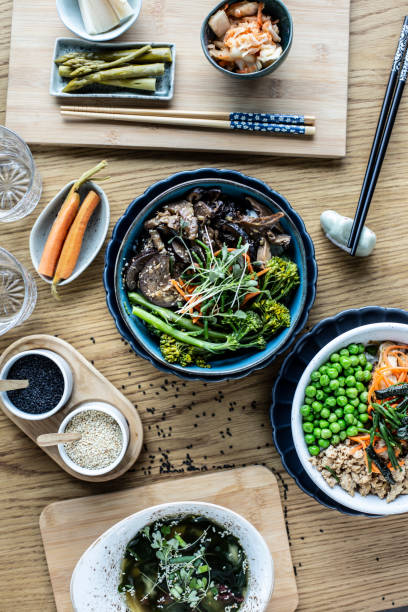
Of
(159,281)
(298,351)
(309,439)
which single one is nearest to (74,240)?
(159,281)

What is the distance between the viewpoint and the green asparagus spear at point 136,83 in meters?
2.13

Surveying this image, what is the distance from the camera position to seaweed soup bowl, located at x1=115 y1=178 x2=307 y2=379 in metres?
1.90

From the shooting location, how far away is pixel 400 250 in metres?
2.24

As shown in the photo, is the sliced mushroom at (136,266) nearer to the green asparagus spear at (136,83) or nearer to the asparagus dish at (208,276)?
the asparagus dish at (208,276)

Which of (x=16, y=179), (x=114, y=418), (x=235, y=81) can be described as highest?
(x=235, y=81)

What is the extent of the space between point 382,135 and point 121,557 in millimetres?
2031

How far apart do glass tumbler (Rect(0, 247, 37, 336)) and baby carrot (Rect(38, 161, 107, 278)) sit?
93 mm

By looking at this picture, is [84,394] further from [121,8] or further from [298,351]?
[121,8]

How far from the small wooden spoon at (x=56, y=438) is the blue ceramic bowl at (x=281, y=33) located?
1.54m

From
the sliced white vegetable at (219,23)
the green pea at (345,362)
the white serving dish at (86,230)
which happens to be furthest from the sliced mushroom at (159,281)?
the sliced white vegetable at (219,23)

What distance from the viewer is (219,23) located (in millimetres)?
2029

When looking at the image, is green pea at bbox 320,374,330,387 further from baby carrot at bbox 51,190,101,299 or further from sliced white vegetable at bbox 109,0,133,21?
sliced white vegetable at bbox 109,0,133,21

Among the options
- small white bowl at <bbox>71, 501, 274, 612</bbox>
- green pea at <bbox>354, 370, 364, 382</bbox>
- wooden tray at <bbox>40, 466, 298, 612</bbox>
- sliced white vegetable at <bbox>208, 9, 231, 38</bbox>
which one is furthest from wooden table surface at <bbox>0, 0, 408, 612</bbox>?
sliced white vegetable at <bbox>208, 9, 231, 38</bbox>

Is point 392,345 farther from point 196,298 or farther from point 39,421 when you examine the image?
point 39,421
